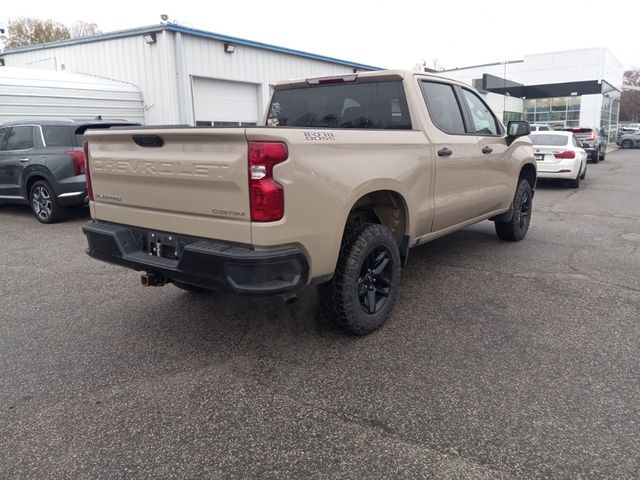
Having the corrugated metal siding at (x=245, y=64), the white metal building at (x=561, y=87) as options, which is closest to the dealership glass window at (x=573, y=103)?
the white metal building at (x=561, y=87)

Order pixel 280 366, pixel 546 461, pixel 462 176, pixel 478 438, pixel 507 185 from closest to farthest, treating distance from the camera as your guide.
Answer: pixel 546 461
pixel 478 438
pixel 280 366
pixel 462 176
pixel 507 185

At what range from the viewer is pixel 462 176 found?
488 cm

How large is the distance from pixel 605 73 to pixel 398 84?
50.4 meters

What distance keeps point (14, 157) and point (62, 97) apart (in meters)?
4.07

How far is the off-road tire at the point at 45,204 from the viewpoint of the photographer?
829 cm

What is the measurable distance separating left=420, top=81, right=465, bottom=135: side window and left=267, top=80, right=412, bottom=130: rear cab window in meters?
0.30

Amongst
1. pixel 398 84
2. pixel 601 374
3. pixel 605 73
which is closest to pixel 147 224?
pixel 398 84

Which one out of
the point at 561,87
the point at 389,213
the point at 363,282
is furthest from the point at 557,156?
the point at 561,87

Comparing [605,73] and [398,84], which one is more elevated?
[605,73]

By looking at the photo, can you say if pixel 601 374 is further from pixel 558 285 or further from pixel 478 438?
pixel 558 285

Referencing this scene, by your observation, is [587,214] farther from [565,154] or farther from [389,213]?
[389,213]

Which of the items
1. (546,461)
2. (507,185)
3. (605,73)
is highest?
(605,73)

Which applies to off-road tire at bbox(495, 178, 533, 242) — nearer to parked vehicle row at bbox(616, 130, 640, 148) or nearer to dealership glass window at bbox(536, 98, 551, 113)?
parked vehicle row at bbox(616, 130, 640, 148)

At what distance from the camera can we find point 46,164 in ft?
27.0
